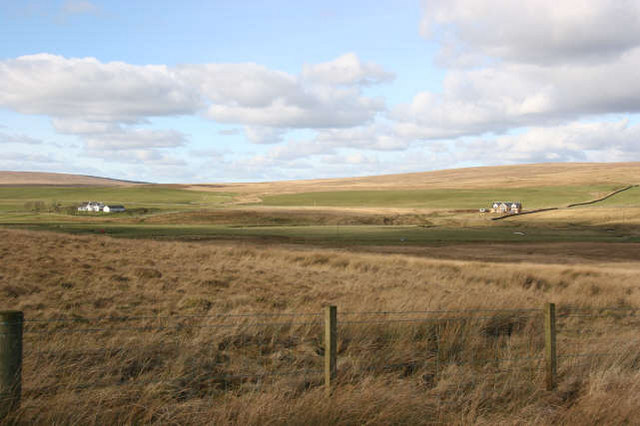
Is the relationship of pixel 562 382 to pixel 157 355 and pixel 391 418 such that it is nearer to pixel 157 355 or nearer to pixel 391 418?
pixel 391 418

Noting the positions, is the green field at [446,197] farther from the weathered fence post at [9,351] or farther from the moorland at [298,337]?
the weathered fence post at [9,351]

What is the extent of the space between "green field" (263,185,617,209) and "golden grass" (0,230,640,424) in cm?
9804

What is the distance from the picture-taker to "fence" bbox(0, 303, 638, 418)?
8812mm

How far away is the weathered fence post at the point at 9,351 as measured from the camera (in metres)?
5.97

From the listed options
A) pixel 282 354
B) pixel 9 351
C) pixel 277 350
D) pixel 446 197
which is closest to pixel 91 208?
pixel 446 197

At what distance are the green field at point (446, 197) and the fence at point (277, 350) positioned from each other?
10323cm

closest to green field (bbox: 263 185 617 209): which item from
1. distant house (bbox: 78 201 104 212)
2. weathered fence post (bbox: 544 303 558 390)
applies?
distant house (bbox: 78 201 104 212)

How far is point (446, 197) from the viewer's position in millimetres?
133750

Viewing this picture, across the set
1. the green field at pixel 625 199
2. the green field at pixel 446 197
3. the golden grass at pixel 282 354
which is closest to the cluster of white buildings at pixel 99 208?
the green field at pixel 446 197

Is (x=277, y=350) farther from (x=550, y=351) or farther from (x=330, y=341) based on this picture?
(x=550, y=351)

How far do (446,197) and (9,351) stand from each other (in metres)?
132

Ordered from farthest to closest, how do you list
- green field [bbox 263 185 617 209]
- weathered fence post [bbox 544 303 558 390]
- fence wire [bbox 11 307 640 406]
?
green field [bbox 263 185 617 209] < fence wire [bbox 11 307 640 406] < weathered fence post [bbox 544 303 558 390]

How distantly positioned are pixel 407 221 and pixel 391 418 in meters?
78.8

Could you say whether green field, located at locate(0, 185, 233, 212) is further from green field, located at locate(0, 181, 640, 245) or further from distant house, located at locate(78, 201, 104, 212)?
distant house, located at locate(78, 201, 104, 212)
